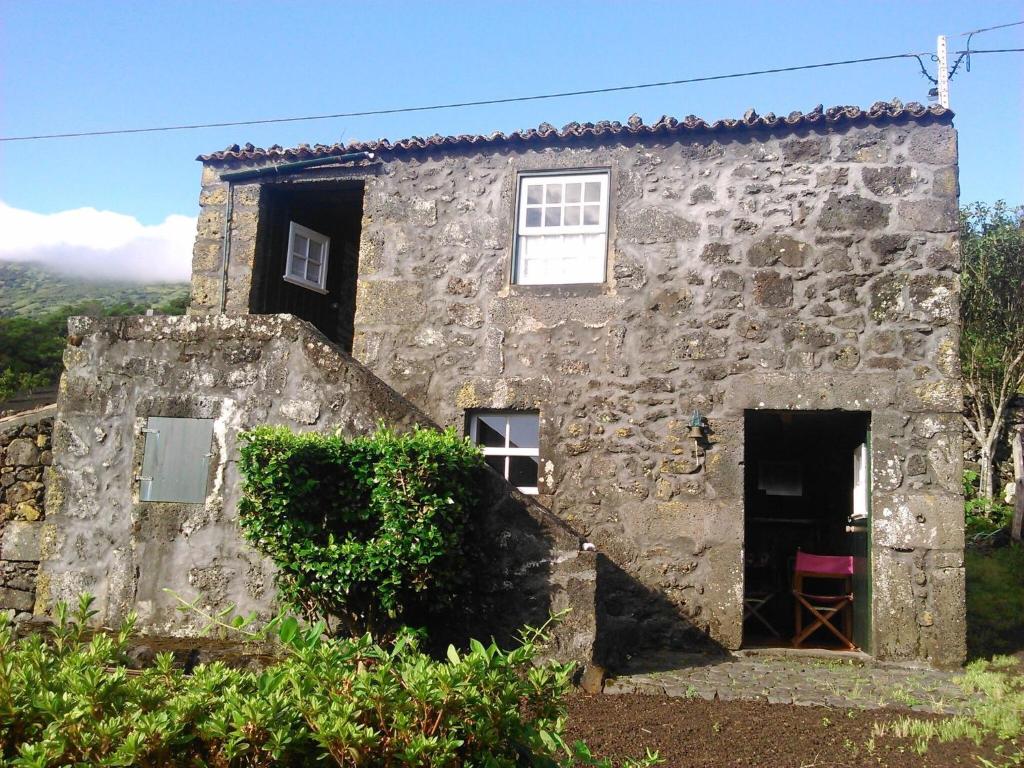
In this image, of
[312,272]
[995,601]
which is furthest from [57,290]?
[995,601]

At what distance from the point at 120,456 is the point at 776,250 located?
5.90m

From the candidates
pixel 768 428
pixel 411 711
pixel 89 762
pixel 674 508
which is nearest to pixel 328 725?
pixel 411 711

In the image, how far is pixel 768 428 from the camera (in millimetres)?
10164

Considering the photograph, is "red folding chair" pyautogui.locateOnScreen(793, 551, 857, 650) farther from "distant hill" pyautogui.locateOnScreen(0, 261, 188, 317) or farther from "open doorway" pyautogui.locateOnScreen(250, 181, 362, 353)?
"distant hill" pyautogui.locateOnScreen(0, 261, 188, 317)

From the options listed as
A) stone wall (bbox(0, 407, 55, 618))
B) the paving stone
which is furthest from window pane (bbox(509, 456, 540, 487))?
stone wall (bbox(0, 407, 55, 618))

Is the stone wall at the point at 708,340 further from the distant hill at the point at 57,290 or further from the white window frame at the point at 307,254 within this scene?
the distant hill at the point at 57,290

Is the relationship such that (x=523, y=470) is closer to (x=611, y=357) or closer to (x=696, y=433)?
(x=611, y=357)

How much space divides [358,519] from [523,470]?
2807mm

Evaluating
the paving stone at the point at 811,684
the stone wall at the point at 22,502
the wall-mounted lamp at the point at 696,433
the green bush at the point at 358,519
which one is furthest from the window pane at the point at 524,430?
the stone wall at the point at 22,502

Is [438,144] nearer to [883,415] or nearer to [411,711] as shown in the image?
Result: [883,415]

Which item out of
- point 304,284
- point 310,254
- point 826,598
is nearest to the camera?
point 826,598

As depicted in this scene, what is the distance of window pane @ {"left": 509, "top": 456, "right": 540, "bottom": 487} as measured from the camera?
334 inches

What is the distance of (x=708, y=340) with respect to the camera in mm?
8242

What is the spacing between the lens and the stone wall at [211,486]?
6.20 m
